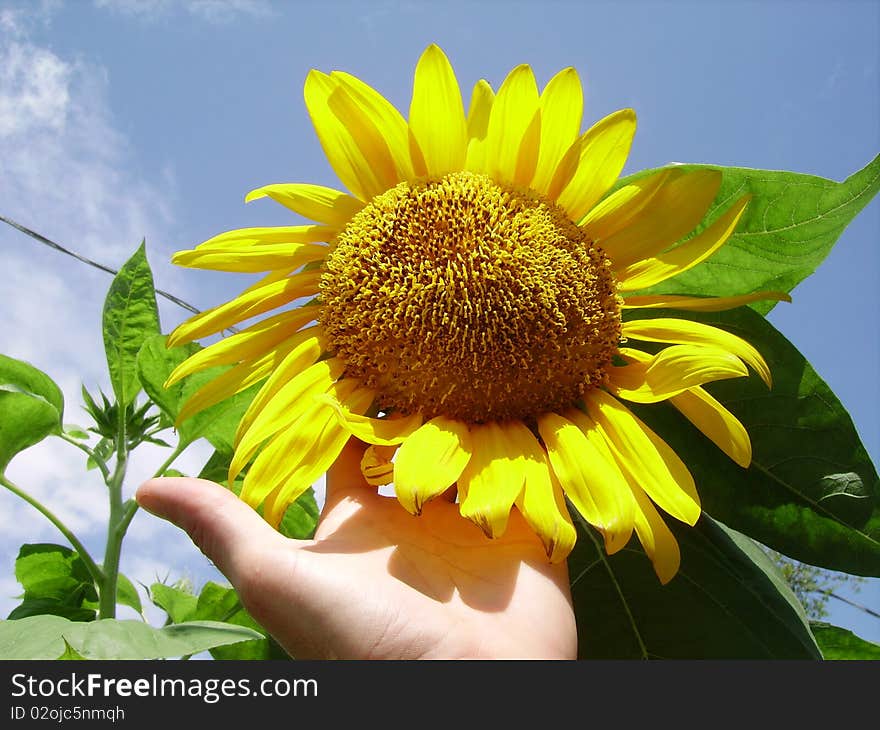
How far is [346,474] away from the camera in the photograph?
3.69ft

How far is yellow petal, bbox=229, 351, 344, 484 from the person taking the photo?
3.42 feet

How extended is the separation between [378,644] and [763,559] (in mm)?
705

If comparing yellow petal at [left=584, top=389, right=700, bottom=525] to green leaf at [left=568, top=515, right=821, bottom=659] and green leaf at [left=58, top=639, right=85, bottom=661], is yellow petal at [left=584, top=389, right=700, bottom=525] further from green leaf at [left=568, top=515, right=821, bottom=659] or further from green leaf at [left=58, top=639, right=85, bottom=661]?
green leaf at [left=58, top=639, right=85, bottom=661]

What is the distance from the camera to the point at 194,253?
3.79 ft

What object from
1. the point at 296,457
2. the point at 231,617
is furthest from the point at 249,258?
the point at 231,617

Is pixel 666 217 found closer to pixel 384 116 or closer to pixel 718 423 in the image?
pixel 718 423

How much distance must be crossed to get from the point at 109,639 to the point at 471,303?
55cm

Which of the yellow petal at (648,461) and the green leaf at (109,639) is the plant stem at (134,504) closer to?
the green leaf at (109,639)

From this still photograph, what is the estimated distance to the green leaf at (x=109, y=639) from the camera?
2.58 feet

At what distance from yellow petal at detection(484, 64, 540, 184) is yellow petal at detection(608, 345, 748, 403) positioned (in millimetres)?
327

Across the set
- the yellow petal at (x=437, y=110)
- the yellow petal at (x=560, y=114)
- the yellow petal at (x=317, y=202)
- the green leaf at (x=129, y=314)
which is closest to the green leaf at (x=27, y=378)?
the green leaf at (x=129, y=314)

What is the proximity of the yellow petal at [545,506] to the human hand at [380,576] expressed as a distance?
0.09 meters

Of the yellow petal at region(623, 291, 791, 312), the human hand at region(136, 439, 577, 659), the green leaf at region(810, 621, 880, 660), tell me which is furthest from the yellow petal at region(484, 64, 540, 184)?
Result: the green leaf at region(810, 621, 880, 660)

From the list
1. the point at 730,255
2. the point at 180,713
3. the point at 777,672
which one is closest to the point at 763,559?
the point at 777,672
